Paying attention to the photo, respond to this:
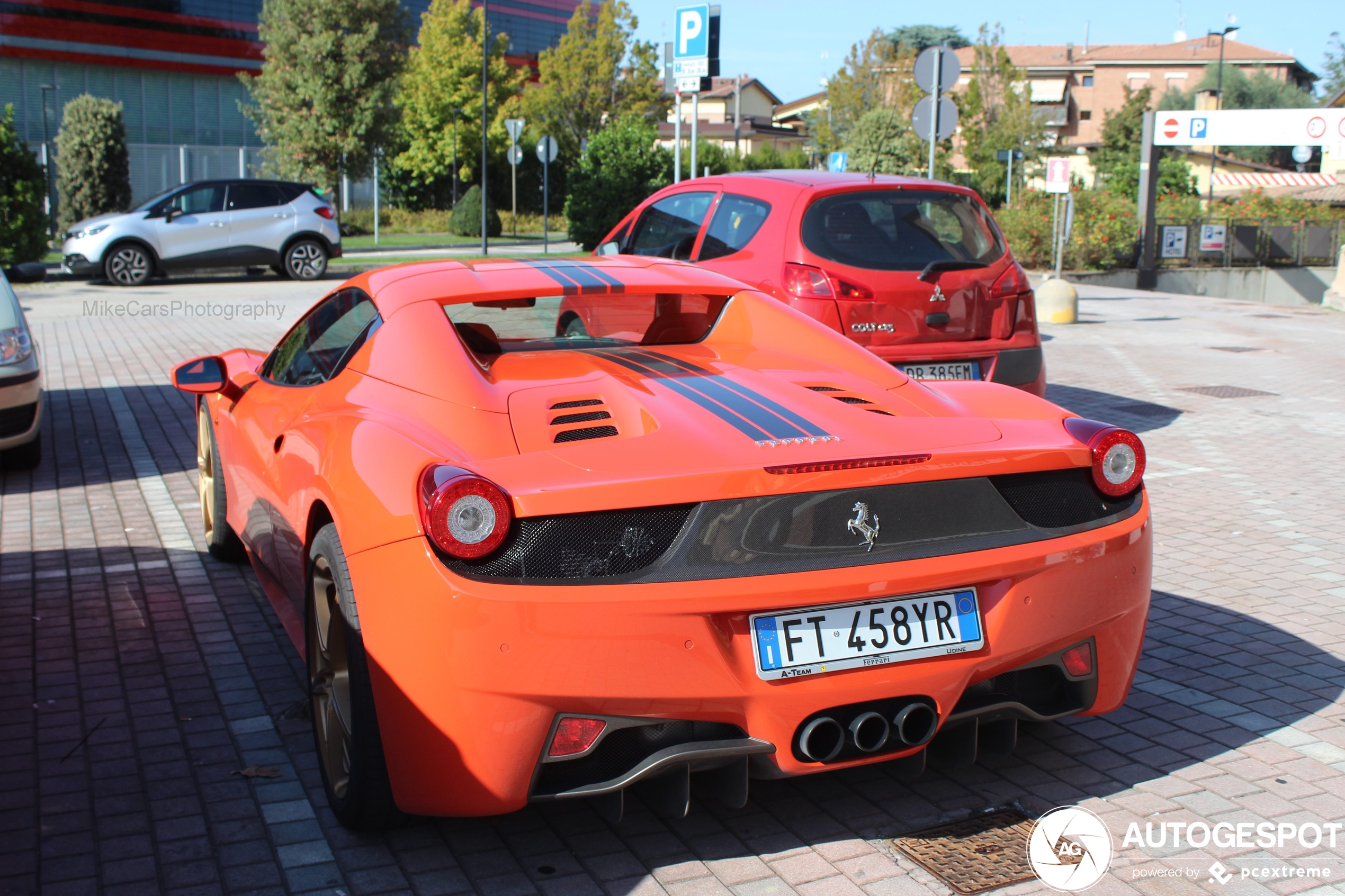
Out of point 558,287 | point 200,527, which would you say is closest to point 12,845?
point 558,287

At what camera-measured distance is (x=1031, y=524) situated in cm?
291

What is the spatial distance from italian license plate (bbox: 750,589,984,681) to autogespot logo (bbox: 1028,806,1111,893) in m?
0.57

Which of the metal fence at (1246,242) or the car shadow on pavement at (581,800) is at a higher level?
the metal fence at (1246,242)

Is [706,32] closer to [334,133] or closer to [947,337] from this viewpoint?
[947,337]

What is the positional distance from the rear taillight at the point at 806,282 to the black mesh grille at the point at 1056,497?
13.3 ft

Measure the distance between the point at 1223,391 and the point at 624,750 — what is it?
394 inches

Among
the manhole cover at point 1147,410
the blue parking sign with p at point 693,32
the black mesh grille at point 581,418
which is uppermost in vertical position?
the blue parking sign with p at point 693,32

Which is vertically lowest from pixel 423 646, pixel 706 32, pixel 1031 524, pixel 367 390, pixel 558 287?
pixel 423 646

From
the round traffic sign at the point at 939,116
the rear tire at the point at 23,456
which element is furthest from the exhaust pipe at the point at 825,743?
the round traffic sign at the point at 939,116

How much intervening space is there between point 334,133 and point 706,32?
2357cm

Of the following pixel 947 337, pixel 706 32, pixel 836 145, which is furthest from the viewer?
pixel 836 145

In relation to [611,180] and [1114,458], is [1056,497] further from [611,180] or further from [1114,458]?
[611,180]

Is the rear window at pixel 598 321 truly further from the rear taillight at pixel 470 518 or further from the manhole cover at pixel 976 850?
the manhole cover at pixel 976 850

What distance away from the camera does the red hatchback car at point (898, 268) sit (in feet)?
23.0
